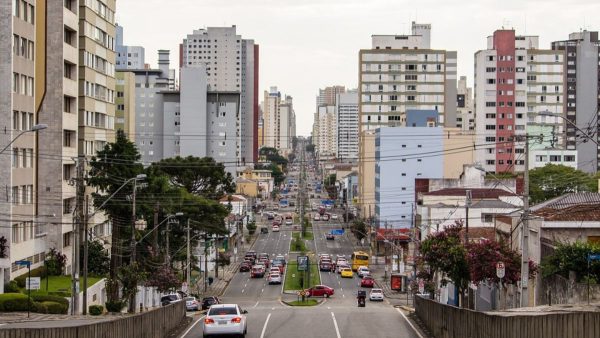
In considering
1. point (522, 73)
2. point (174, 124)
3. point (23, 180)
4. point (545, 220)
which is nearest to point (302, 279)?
point (23, 180)

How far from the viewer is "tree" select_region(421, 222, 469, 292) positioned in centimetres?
4650

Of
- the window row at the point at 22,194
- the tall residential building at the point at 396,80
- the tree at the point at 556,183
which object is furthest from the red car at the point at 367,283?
the tall residential building at the point at 396,80

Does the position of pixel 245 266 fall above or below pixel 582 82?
below

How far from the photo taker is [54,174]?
66562 millimetres

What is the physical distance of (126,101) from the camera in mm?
116625

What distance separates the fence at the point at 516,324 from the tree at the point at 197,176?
60.6 metres

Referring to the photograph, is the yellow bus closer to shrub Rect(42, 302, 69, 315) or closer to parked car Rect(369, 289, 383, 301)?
parked car Rect(369, 289, 383, 301)

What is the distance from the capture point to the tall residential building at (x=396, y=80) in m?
181

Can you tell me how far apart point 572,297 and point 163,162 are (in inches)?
2335

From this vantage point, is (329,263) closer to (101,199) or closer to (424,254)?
(101,199)

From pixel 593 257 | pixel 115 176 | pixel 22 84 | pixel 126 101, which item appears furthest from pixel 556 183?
pixel 593 257

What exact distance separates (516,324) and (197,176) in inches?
2818

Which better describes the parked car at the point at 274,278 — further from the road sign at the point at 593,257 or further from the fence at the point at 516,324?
the fence at the point at 516,324

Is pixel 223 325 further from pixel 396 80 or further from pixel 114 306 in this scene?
pixel 396 80
